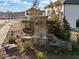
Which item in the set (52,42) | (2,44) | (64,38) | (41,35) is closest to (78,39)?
(64,38)

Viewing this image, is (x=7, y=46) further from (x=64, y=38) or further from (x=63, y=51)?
(x=64, y=38)

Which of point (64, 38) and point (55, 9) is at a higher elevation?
point (55, 9)

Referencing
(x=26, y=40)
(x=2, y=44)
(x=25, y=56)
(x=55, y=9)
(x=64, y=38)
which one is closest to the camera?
(x=25, y=56)

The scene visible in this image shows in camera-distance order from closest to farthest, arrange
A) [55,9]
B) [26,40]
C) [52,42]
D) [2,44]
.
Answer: [2,44] → [26,40] → [52,42] → [55,9]

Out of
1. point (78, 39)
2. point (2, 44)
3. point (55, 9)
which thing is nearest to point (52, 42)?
point (78, 39)

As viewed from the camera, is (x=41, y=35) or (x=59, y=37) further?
(x=59, y=37)

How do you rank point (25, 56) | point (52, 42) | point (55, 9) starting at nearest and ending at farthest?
point (25, 56) → point (52, 42) → point (55, 9)

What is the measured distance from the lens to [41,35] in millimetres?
15242

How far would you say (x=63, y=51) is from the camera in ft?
51.7

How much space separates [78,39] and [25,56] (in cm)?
807

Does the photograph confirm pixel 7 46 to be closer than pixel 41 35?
Yes

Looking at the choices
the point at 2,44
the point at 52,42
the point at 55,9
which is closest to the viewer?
the point at 2,44

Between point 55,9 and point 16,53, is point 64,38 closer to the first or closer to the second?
point 55,9

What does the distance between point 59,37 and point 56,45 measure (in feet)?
9.27
